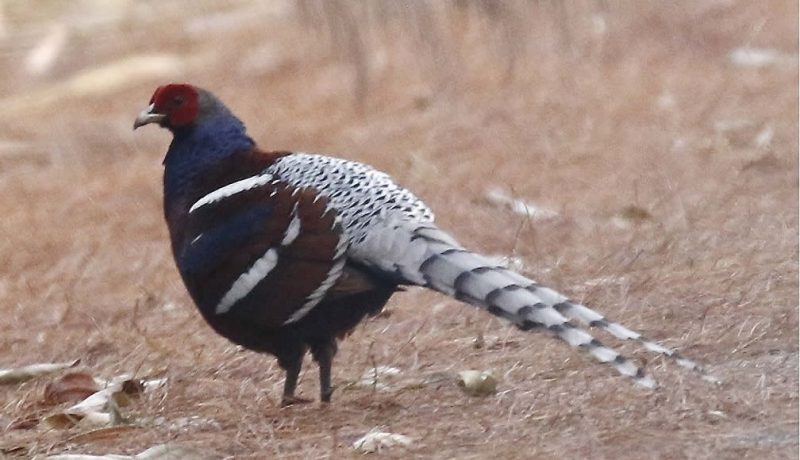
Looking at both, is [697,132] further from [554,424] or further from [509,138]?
[554,424]

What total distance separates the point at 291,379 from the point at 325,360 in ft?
0.44

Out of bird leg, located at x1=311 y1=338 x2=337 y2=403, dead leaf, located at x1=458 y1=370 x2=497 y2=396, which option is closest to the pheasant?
bird leg, located at x1=311 y1=338 x2=337 y2=403

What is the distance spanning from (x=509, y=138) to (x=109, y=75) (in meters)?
4.31

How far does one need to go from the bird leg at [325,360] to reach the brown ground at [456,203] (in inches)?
3.8

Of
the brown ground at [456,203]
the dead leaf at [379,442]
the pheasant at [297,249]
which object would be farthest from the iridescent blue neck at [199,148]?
the dead leaf at [379,442]

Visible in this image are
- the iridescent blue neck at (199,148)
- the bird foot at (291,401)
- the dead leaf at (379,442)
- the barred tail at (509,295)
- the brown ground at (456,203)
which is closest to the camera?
the barred tail at (509,295)

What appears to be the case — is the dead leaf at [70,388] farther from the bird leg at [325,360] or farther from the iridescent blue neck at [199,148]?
the bird leg at [325,360]

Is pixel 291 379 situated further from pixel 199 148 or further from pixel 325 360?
pixel 199 148

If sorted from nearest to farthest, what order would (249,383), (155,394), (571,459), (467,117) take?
1. (571,459)
2. (155,394)
3. (249,383)
4. (467,117)

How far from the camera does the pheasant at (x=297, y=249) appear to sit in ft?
14.5

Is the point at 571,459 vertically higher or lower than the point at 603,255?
higher

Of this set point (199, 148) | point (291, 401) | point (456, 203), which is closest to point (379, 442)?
point (291, 401)

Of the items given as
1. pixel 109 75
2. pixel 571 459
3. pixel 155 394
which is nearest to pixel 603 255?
pixel 155 394

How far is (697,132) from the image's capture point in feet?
32.0
